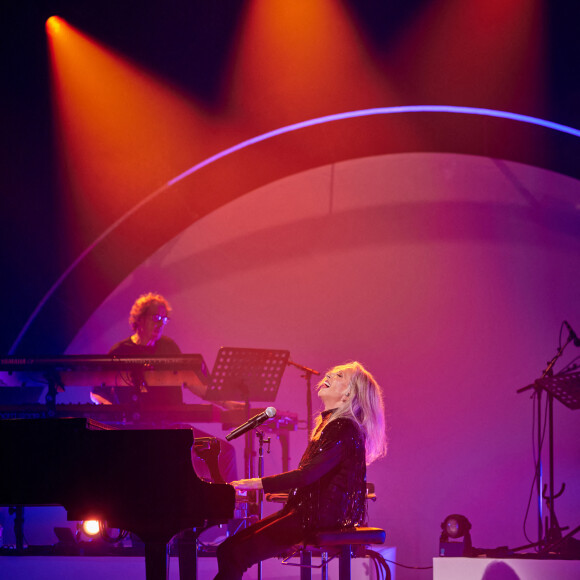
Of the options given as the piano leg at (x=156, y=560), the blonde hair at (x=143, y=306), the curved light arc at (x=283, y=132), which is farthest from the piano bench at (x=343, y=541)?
the curved light arc at (x=283, y=132)

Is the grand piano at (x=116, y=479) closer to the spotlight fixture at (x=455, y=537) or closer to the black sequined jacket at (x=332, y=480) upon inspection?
the black sequined jacket at (x=332, y=480)

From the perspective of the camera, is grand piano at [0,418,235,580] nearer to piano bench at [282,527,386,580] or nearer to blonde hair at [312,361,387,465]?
piano bench at [282,527,386,580]

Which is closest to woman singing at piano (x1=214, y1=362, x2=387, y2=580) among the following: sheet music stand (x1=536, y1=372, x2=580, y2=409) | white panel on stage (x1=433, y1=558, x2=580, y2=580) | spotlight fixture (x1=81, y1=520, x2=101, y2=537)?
white panel on stage (x1=433, y1=558, x2=580, y2=580)

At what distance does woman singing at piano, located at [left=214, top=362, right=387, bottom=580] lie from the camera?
340 cm

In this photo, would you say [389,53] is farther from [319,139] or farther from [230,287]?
[230,287]

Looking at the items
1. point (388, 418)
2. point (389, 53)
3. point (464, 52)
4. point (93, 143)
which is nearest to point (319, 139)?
point (389, 53)

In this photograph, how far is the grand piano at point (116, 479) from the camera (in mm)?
3230

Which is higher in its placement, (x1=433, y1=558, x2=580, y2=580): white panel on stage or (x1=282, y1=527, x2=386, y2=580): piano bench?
(x1=282, y1=527, x2=386, y2=580): piano bench

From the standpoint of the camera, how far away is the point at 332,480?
144 inches

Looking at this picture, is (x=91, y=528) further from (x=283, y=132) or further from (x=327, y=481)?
(x=283, y=132)

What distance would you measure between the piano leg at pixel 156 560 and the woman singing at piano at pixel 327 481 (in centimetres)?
28

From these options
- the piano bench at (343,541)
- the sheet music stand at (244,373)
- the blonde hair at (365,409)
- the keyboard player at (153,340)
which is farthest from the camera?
the keyboard player at (153,340)

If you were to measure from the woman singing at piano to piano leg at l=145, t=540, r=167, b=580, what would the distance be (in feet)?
0.91

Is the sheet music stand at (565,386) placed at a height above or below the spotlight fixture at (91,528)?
above
